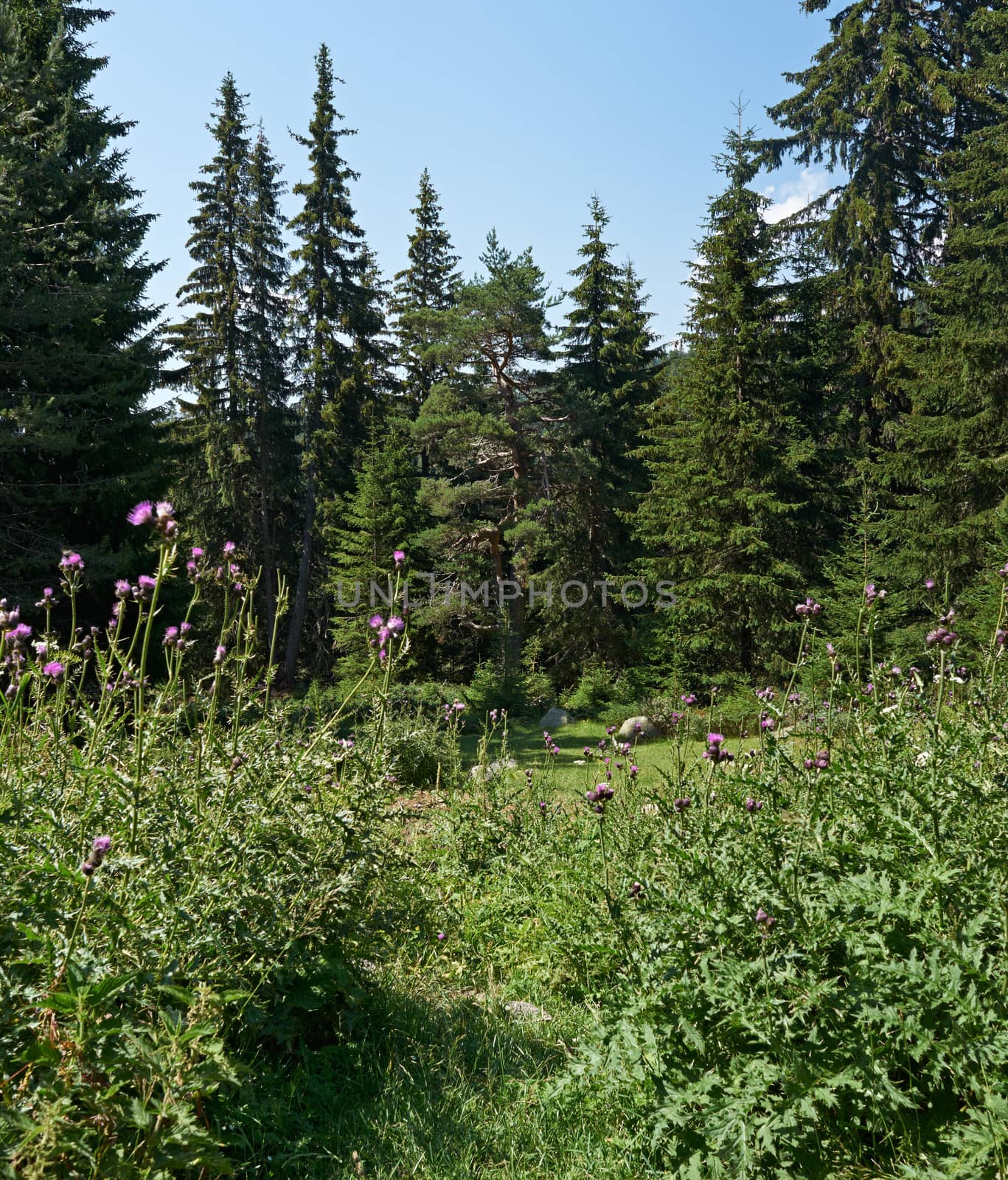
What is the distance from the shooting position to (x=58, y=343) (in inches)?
393

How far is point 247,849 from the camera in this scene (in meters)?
2.34

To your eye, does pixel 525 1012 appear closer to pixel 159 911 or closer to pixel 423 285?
pixel 159 911

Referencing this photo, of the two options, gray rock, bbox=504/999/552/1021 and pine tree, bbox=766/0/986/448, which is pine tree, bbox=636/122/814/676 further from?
gray rock, bbox=504/999/552/1021

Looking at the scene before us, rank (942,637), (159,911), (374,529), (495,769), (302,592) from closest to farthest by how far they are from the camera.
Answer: (159,911)
(942,637)
(495,769)
(374,529)
(302,592)

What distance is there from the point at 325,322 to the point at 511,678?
10.4m

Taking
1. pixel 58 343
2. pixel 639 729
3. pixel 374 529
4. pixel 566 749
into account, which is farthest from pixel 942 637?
pixel 374 529

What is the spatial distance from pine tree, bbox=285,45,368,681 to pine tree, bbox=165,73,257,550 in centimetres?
155

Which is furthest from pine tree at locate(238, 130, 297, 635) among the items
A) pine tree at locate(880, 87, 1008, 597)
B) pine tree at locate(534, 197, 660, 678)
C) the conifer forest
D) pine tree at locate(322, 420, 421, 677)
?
pine tree at locate(880, 87, 1008, 597)

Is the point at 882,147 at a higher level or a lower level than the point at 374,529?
higher

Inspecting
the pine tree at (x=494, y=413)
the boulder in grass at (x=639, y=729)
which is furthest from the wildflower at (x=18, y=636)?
the pine tree at (x=494, y=413)

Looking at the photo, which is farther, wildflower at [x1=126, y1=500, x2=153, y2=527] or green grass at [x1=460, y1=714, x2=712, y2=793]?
green grass at [x1=460, y1=714, x2=712, y2=793]

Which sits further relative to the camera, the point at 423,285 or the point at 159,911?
the point at 423,285

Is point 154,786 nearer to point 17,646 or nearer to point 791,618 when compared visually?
point 17,646

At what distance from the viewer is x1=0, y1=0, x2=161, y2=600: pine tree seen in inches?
386
